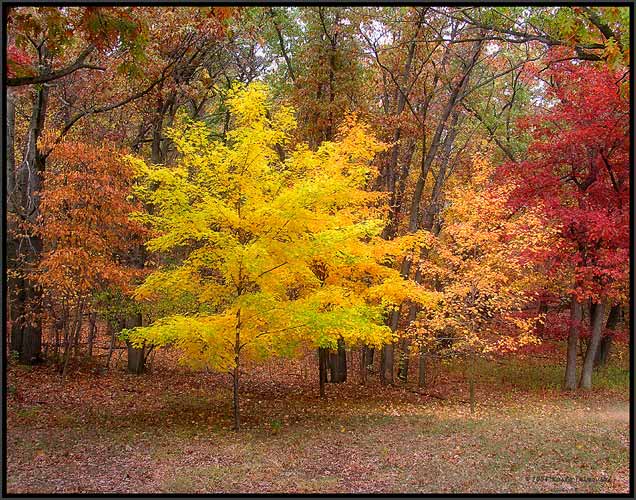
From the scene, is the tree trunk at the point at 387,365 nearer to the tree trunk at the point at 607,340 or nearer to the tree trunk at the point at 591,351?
the tree trunk at the point at 591,351

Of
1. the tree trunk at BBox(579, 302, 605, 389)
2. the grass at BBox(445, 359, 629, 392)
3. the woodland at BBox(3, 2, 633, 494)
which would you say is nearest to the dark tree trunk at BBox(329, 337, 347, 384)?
the woodland at BBox(3, 2, 633, 494)

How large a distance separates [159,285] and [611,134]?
11109mm

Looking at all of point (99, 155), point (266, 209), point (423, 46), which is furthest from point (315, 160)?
point (423, 46)

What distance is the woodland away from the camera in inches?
298

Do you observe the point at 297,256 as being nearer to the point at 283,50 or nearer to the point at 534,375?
the point at 283,50

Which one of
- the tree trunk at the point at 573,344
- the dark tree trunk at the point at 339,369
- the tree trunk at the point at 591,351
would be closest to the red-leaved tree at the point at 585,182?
the tree trunk at the point at 573,344

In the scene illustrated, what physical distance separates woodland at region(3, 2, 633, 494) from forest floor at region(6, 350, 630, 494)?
72mm

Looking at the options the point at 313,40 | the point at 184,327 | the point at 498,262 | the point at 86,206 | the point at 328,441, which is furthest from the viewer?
the point at 313,40

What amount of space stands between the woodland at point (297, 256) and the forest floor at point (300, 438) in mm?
72

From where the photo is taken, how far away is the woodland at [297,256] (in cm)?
758

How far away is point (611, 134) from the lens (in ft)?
43.0

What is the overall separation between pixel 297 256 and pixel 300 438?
335 centimetres

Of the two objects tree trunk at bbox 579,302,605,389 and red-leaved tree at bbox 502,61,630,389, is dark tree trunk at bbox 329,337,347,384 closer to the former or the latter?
red-leaved tree at bbox 502,61,630,389

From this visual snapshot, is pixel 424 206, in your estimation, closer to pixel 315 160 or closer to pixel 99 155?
pixel 315 160
